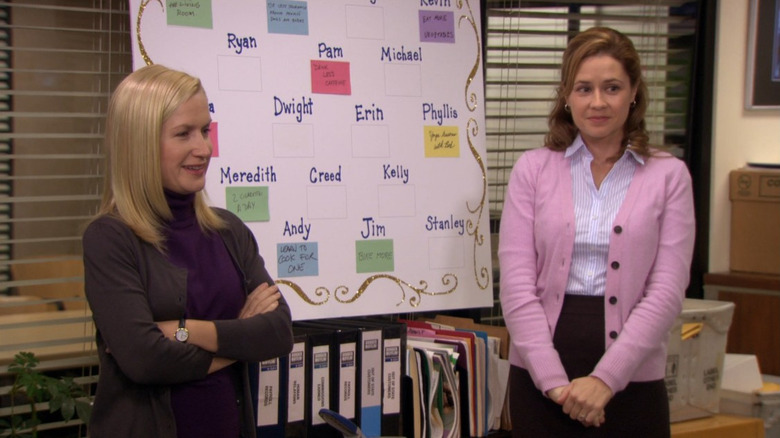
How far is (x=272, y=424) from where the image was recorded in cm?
231

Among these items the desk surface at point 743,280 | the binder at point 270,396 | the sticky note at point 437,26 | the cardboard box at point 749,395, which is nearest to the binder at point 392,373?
the binder at point 270,396

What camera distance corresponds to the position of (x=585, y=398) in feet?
6.17

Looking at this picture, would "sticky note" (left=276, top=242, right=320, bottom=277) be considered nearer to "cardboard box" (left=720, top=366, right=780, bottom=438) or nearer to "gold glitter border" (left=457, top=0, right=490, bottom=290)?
"gold glitter border" (left=457, top=0, right=490, bottom=290)

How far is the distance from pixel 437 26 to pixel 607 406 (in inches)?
53.4

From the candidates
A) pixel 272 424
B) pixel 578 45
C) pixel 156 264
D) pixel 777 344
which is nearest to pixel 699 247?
pixel 777 344

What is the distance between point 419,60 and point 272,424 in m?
1.22

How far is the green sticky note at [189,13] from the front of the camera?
233 centimetres

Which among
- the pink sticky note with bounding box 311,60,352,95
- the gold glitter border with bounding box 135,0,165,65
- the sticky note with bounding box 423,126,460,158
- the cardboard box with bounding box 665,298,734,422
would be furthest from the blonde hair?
the cardboard box with bounding box 665,298,734,422

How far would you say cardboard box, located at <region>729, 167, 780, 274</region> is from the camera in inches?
134

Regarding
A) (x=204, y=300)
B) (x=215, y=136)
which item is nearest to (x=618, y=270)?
(x=204, y=300)

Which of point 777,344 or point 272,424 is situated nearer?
point 272,424

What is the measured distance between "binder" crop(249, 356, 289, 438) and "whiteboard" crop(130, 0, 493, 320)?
0.19 m

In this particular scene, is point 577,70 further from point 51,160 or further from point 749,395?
point 51,160

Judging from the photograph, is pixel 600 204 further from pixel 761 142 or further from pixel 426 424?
pixel 761 142
